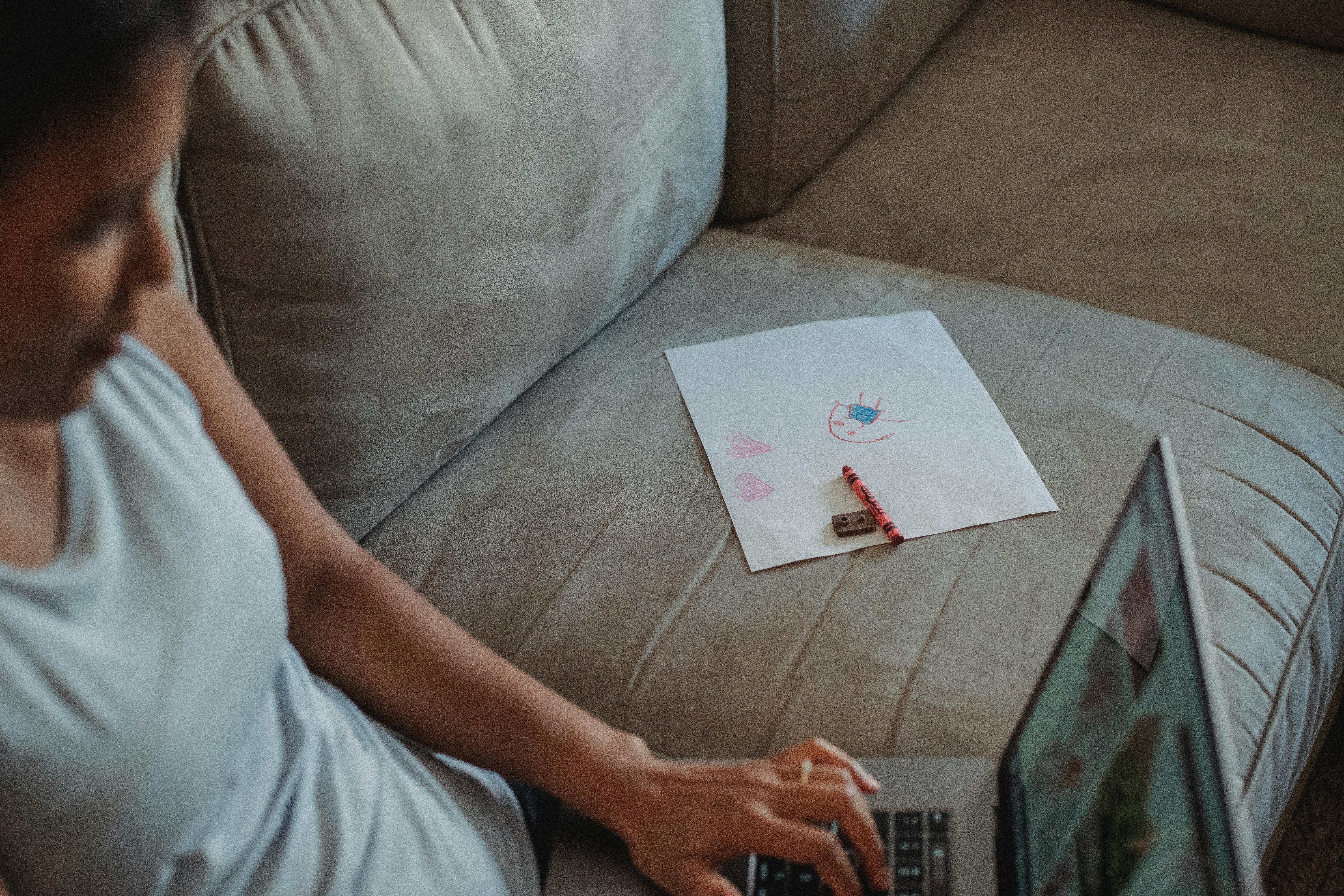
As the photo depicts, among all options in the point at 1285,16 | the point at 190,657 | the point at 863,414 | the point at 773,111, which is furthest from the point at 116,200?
the point at 1285,16

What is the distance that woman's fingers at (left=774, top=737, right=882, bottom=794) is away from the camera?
2.02 feet

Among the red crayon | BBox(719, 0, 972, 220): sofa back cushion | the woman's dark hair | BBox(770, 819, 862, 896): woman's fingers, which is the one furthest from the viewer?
BBox(719, 0, 972, 220): sofa back cushion

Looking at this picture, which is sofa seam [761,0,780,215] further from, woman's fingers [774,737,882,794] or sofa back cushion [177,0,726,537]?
woman's fingers [774,737,882,794]

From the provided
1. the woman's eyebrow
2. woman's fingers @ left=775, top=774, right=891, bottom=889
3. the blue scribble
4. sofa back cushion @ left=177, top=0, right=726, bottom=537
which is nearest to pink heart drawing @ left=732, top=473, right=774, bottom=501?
the blue scribble

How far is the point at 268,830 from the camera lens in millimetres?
553

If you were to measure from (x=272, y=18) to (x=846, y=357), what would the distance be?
58cm

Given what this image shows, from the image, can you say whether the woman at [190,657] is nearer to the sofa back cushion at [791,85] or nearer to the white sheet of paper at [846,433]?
the white sheet of paper at [846,433]

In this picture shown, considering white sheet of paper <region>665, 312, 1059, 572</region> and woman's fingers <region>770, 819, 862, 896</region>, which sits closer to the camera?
woman's fingers <region>770, 819, 862, 896</region>

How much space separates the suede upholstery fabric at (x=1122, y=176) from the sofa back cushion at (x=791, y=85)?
0.04 meters

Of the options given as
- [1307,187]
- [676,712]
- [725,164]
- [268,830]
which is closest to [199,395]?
[268,830]

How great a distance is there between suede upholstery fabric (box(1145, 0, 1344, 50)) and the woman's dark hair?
1.65m

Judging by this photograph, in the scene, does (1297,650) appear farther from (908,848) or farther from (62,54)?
(62,54)

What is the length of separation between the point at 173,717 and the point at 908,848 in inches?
16.2

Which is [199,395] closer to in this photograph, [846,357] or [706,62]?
[846,357]
